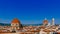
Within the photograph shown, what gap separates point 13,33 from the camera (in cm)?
2506

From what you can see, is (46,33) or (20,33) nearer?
(46,33)

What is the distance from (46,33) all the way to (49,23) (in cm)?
1296

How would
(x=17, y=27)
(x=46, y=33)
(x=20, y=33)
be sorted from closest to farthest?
(x=46, y=33)
(x=20, y=33)
(x=17, y=27)

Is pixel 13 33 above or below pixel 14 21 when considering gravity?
below

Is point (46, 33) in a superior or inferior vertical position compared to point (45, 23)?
inferior

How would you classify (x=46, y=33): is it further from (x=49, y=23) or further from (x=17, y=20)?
(x=49, y=23)

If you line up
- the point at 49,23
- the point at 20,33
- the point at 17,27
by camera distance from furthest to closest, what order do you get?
the point at 49,23 → the point at 17,27 → the point at 20,33

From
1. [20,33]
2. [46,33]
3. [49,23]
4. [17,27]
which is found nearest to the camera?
[46,33]

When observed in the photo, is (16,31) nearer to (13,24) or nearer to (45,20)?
(13,24)

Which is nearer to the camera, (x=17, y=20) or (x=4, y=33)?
(x=4, y=33)

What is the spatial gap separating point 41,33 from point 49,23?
12.9m

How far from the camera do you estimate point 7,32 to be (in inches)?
992

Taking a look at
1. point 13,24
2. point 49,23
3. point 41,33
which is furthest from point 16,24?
point 49,23

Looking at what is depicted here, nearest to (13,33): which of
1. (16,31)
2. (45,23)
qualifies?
(16,31)
